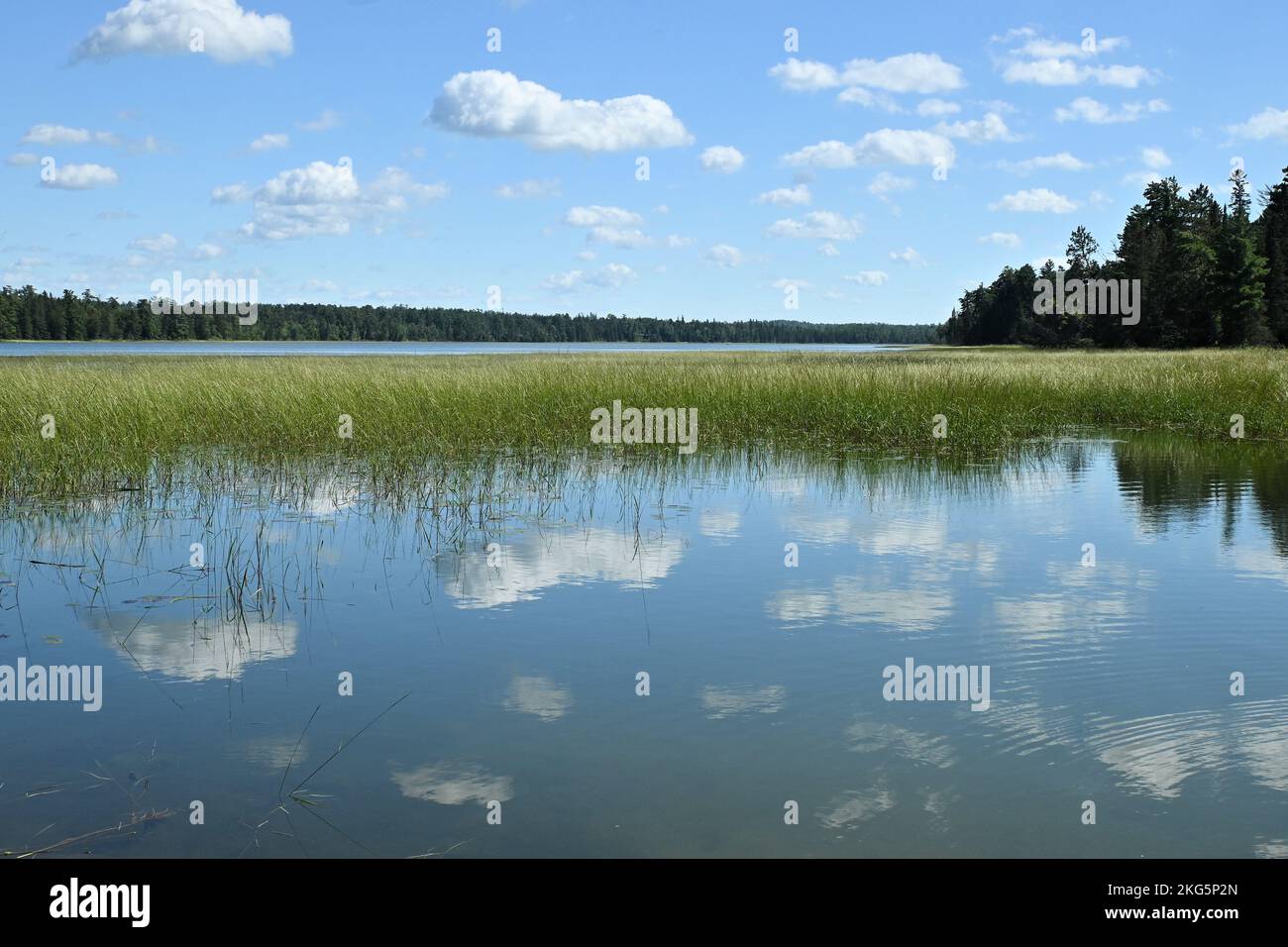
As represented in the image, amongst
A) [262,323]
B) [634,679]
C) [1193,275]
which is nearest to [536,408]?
[634,679]

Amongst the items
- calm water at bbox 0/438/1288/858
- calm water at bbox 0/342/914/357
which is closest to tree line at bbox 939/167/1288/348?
calm water at bbox 0/342/914/357

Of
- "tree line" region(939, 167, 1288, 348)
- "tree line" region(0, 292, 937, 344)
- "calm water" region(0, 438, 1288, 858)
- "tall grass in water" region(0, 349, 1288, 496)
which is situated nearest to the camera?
"calm water" region(0, 438, 1288, 858)

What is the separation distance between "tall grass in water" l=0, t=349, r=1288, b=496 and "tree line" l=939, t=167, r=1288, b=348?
90.3 ft

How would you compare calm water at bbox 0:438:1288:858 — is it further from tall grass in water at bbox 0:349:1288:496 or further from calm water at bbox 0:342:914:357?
calm water at bbox 0:342:914:357

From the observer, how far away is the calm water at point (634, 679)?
4.39m

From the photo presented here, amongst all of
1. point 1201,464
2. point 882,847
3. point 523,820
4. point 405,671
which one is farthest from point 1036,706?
point 1201,464

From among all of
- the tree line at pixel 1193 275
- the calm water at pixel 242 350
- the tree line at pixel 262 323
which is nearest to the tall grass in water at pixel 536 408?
the tree line at pixel 1193 275

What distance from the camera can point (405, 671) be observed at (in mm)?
6371

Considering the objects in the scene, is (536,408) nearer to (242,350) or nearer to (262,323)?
(242,350)

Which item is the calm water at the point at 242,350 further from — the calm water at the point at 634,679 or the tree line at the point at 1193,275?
the calm water at the point at 634,679

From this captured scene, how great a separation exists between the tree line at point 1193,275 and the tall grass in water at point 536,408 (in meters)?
27.5

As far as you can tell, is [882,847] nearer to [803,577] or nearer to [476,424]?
[803,577]

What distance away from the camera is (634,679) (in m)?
6.23

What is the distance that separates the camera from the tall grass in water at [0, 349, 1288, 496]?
1599 cm
